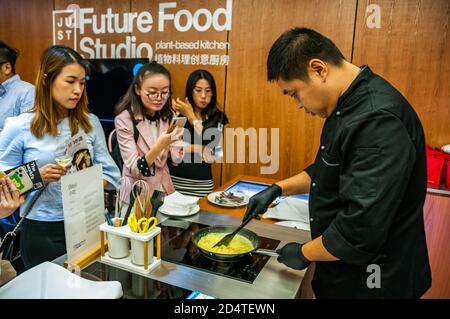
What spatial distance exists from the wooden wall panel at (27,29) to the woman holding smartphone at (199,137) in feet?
8.29

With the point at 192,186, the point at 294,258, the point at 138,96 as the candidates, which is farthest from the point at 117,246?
the point at 192,186

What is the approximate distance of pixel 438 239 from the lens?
2410mm

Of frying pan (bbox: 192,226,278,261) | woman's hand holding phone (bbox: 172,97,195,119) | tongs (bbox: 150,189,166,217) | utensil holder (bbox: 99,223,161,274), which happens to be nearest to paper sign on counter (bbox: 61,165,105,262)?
utensil holder (bbox: 99,223,161,274)

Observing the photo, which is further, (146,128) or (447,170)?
(447,170)

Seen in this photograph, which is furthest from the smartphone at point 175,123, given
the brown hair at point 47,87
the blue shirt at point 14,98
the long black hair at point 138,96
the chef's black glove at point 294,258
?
the blue shirt at point 14,98

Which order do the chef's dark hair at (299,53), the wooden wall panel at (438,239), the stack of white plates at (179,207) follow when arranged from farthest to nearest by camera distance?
the wooden wall panel at (438,239), the stack of white plates at (179,207), the chef's dark hair at (299,53)

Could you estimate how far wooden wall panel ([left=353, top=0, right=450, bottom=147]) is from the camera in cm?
260

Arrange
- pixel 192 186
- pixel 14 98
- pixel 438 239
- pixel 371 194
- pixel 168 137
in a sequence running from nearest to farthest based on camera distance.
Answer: pixel 371 194, pixel 168 137, pixel 438 239, pixel 192 186, pixel 14 98

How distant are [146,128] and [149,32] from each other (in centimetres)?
193

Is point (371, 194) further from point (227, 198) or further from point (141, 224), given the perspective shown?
point (227, 198)

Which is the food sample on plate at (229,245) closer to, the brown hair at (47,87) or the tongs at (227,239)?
the tongs at (227,239)

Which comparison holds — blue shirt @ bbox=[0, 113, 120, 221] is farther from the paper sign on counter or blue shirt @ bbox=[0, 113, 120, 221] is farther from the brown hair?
the paper sign on counter

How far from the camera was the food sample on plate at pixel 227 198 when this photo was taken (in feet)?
6.19
